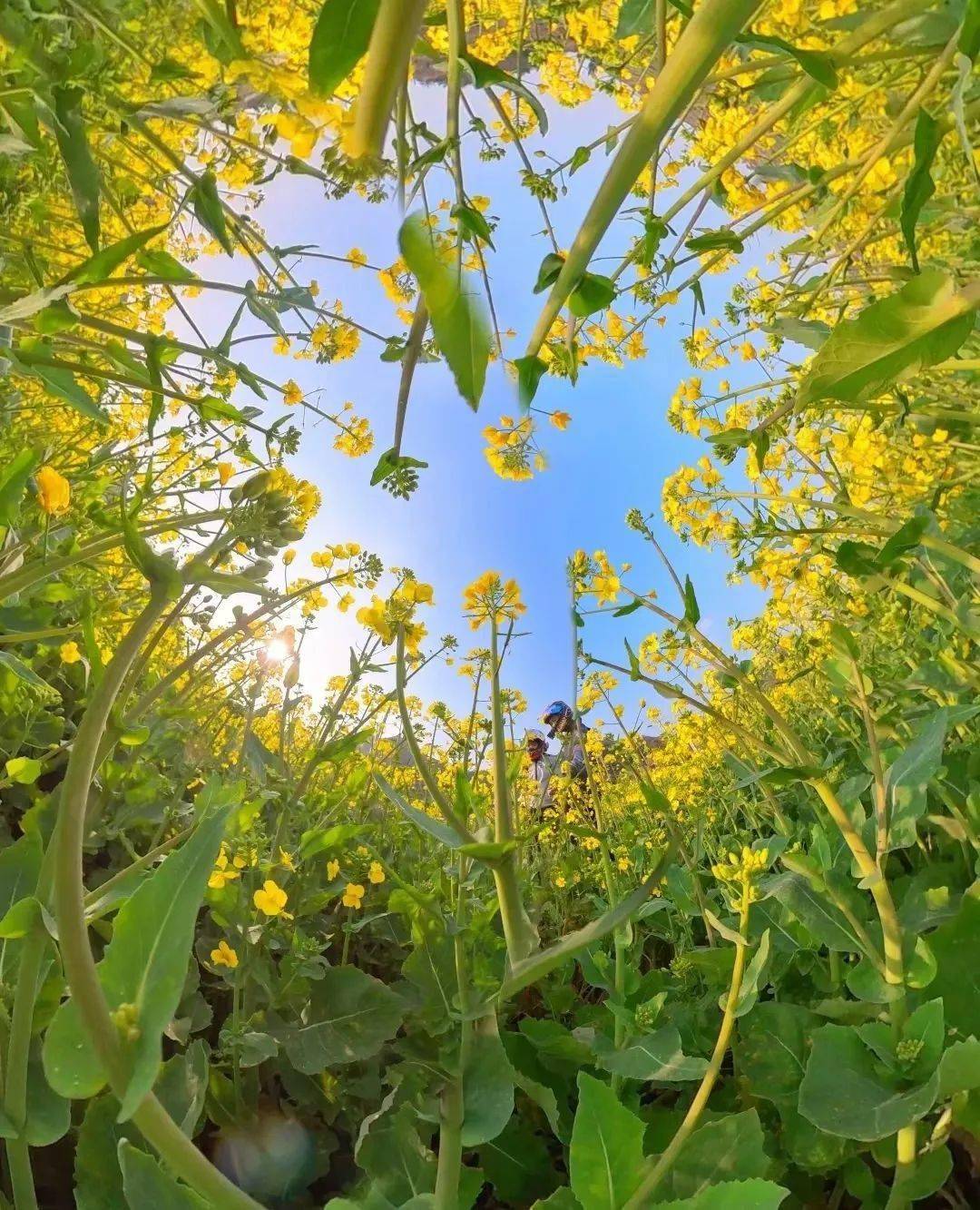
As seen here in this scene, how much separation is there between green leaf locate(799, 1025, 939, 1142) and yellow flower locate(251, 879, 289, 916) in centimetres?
58

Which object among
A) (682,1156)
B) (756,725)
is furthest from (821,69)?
(756,725)

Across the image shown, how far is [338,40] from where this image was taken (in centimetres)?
27

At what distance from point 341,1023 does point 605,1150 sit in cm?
51

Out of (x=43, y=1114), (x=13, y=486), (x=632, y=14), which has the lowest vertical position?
(x=43, y=1114)

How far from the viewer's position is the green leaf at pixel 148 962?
0.34m

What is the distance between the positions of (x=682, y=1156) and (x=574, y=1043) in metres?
0.22

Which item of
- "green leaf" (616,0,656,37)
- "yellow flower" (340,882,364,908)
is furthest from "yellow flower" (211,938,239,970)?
"green leaf" (616,0,656,37)

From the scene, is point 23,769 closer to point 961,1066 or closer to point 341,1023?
point 341,1023

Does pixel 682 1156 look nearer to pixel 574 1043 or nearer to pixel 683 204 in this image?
pixel 574 1043

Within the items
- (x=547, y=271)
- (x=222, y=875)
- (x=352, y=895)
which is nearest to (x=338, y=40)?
(x=547, y=271)

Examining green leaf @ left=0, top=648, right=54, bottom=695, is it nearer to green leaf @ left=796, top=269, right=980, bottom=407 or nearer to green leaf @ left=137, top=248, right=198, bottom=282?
green leaf @ left=137, top=248, right=198, bottom=282

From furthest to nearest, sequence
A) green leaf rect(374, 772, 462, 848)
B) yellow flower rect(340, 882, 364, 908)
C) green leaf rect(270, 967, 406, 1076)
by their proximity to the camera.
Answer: yellow flower rect(340, 882, 364, 908), green leaf rect(270, 967, 406, 1076), green leaf rect(374, 772, 462, 848)

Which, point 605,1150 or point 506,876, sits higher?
point 506,876

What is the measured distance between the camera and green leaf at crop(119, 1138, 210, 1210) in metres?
0.40
